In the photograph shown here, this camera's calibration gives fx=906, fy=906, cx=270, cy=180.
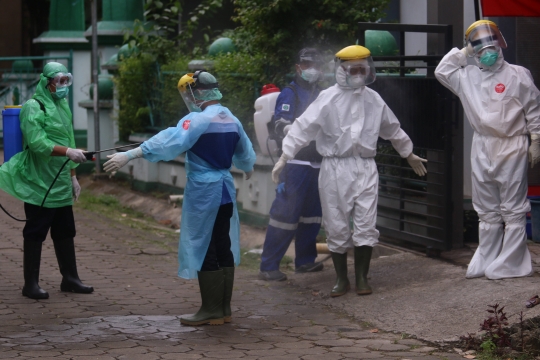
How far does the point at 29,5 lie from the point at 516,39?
22026mm

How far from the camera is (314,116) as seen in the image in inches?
272

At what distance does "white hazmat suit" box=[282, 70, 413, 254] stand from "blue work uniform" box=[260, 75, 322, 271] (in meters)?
0.80

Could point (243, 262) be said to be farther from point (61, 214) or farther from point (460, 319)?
point (460, 319)

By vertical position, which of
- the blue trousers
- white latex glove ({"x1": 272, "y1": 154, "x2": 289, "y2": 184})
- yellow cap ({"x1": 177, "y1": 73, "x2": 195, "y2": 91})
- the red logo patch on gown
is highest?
yellow cap ({"x1": 177, "y1": 73, "x2": 195, "y2": 91})

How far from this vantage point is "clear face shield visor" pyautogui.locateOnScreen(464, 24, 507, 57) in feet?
21.5

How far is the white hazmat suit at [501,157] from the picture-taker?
6.52 meters

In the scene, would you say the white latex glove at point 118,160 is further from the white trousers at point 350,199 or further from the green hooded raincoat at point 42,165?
the white trousers at point 350,199

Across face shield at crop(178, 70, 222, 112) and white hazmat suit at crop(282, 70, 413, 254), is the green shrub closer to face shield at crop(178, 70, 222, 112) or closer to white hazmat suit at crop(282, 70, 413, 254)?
white hazmat suit at crop(282, 70, 413, 254)

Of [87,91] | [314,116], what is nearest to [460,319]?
[314,116]

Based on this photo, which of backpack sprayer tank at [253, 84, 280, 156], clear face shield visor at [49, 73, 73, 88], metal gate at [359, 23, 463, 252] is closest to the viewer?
clear face shield visor at [49, 73, 73, 88]

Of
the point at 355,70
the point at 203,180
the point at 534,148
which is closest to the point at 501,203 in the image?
the point at 534,148

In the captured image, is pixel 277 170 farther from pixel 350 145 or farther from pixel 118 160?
pixel 118 160

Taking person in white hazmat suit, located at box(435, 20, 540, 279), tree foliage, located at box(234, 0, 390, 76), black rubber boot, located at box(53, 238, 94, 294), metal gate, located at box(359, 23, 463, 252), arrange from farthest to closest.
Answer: tree foliage, located at box(234, 0, 390, 76), metal gate, located at box(359, 23, 463, 252), black rubber boot, located at box(53, 238, 94, 294), person in white hazmat suit, located at box(435, 20, 540, 279)

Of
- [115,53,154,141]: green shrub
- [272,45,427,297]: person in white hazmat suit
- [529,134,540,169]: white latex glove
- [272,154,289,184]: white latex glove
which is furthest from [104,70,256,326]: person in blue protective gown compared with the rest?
[115,53,154,141]: green shrub
